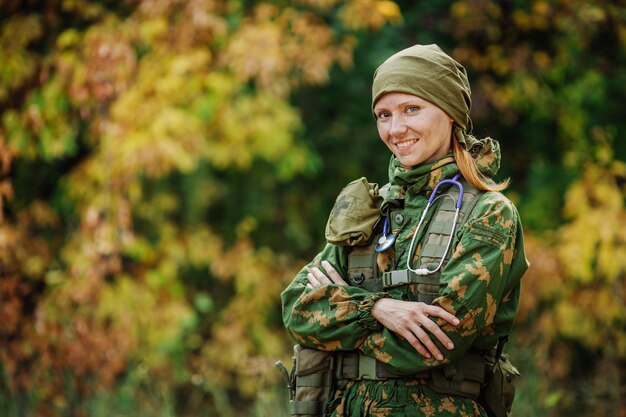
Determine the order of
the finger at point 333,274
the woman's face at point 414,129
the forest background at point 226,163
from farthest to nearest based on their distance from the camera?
the forest background at point 226,163 < the finger at point 333,274 < the woman's face at point 414,129

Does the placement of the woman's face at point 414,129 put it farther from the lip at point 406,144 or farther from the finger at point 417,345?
the finger at point 417,345

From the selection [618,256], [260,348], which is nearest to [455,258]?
[618,256]

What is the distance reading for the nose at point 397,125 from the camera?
269 centimetres

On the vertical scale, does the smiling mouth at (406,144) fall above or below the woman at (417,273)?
above

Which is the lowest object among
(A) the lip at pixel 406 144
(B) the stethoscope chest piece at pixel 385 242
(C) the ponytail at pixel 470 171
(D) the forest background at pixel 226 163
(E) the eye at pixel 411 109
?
(D) the forest background at pixel 226 163

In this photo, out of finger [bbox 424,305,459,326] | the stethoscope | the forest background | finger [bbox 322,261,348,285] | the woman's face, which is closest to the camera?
finger [bbox 424,305,459,326]

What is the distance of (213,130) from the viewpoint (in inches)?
285

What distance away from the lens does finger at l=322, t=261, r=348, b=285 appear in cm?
282

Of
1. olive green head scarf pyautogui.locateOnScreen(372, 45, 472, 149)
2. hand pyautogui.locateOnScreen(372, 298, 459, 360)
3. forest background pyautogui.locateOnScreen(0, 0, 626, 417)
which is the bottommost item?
forest background pyautogui.locateOnScreen(0, 0, 626, 417)

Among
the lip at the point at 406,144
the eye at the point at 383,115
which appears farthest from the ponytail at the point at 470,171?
the eye at the point at 383,115

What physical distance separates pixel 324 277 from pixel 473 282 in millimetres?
594

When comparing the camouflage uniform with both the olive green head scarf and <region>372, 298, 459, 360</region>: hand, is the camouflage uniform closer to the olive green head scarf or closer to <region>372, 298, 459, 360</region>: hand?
<region>372, 298, 459, 360</region>: hand

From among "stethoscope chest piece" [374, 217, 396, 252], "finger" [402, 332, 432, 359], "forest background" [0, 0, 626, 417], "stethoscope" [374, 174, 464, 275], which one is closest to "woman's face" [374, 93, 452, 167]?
"stethoscope" [374, 174, 464, 275]

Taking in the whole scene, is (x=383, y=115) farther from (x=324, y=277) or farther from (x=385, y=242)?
(x=324, y=277)
